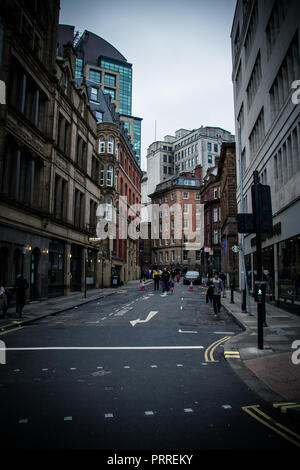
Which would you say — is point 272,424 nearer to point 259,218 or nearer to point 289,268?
point 259,218

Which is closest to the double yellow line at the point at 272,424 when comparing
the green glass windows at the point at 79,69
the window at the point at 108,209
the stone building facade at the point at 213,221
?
the window at the point at 108,209

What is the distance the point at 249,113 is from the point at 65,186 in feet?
50.3

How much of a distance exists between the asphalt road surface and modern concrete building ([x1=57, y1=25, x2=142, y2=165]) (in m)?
80.9

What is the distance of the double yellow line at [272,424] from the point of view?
3566mm

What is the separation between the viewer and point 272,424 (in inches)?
154

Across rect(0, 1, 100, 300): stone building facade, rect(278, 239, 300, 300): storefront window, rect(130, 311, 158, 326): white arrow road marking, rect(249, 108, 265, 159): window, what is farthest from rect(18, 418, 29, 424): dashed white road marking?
rect(249, 108, 265, 159): window

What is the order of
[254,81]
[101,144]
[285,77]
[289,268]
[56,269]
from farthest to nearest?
[101,144] < [56,269] < [254,81] < [285,77] < [289,268]

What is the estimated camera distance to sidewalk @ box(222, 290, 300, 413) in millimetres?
5023

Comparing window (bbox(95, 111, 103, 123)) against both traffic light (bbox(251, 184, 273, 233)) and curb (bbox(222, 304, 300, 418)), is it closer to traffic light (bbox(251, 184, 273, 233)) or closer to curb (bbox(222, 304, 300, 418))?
traffic light (bbox(251, 184, 273, 233))

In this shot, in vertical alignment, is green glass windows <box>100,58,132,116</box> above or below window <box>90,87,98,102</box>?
above

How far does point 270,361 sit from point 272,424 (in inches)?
118

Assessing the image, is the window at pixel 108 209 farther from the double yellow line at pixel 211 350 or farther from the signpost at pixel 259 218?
the signpost at pixel 259 218

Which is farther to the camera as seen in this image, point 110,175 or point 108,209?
point 110,175

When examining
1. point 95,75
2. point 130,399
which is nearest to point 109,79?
point 95,75
